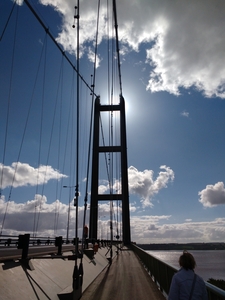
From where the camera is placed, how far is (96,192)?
37.2 metres

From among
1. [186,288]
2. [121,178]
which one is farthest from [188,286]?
[121,178]

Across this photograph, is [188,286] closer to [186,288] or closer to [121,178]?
[186,288]

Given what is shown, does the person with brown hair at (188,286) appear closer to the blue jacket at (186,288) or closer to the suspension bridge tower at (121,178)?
the blue jacket at (186,288)

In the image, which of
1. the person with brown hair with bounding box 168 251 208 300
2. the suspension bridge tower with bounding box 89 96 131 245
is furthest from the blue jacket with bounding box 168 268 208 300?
the suspension bridge tower with bounding box 89 96 131 245

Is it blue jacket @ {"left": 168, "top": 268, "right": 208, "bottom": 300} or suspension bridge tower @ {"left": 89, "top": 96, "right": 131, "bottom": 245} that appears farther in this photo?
suspension bridge tower @ {"left": 89, "top": 96, "right": 131, "bottom": 245}

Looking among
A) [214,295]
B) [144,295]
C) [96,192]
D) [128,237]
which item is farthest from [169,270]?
[128,237]

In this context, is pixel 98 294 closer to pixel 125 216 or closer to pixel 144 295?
pixel 144 295

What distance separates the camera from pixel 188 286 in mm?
2715

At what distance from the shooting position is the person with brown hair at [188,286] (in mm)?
2688

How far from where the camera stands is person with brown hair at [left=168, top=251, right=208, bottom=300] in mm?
2688

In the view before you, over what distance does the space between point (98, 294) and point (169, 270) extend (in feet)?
5.79

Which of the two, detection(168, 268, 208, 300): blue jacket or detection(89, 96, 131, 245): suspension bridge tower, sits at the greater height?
detection(89, 96, 131, 245): suspension bridge tower

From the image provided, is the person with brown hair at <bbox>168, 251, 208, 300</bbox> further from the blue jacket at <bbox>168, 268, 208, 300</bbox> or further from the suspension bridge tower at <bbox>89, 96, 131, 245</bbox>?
the suspension bridge tower at <bbox>89, 96, 131, 245</bbox>

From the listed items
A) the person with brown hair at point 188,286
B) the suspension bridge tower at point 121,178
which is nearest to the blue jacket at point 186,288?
the person with brown hair at point 188,286
